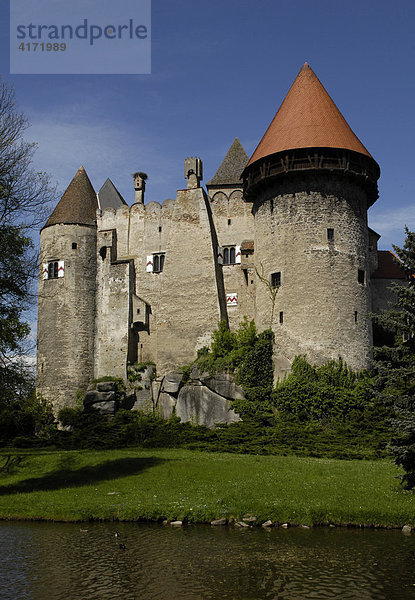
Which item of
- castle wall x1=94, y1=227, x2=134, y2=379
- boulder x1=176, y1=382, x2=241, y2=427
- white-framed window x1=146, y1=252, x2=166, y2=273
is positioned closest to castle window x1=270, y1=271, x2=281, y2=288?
boulder x1=176, y1=382, x2=241, y2=427

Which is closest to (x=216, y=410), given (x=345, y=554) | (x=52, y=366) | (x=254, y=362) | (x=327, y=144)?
(x=254, y=362)

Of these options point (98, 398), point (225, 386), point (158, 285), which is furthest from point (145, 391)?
point (158, 285)

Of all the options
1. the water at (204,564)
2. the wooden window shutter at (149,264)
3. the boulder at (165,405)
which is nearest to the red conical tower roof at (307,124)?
the wooden window shutter at (149,264)

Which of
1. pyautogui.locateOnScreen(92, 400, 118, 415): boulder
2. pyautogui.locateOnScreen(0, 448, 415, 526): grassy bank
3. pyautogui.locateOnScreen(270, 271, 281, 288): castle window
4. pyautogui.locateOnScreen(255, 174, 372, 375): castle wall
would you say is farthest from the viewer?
pyautogui.locateOnScreen(92, 400, 118, 415): boulder

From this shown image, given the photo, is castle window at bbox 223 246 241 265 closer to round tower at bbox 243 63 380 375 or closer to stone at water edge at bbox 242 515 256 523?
round tower at bbox 243 63 380 375

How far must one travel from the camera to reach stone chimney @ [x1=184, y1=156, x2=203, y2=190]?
39312 millimetres

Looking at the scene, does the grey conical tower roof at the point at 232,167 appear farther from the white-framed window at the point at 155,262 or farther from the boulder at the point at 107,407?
the boulder at the point at 107,407

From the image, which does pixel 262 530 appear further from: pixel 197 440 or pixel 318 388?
pixel 318 388

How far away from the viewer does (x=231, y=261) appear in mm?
38219

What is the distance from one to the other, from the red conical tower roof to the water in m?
23.5

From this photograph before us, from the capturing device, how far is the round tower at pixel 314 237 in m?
31.7

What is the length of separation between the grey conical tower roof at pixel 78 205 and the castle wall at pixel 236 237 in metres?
8.27

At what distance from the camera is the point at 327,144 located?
33.0 meters

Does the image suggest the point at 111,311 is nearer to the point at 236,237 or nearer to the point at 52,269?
the point at 52,269
